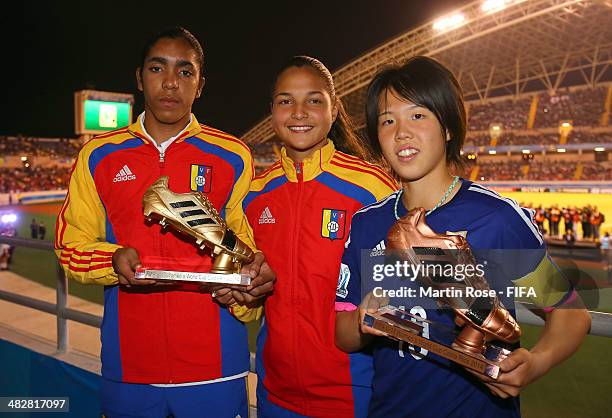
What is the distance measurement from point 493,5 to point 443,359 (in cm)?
2761

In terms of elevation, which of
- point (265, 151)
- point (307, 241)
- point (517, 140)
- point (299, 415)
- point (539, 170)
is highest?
point (265, 151)

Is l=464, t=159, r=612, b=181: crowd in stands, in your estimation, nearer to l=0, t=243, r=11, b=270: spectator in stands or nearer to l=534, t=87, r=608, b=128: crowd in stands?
l=534, t=87, r=608, b=128: crowd in stands

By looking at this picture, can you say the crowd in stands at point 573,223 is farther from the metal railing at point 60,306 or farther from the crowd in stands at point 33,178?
the crowd in stands at point 33,178

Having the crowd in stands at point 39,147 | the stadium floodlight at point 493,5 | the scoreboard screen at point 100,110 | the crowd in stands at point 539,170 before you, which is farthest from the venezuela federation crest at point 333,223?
the crowd in stands at point 39,147

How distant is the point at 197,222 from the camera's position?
171cm

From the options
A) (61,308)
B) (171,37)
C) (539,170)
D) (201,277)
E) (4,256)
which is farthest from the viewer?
(539,170)

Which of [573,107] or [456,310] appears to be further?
[573,107]

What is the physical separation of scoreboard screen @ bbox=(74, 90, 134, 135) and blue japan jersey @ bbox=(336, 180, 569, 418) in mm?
13865

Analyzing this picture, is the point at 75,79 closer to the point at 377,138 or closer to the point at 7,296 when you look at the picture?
the point at 7,296

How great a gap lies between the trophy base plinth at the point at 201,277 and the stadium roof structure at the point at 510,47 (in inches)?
913

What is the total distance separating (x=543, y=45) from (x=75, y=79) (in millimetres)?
30599

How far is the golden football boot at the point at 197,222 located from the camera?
67.2 inches

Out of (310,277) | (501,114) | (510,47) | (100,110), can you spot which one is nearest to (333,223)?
(310,277)

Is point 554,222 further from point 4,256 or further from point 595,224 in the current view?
point 4,256
